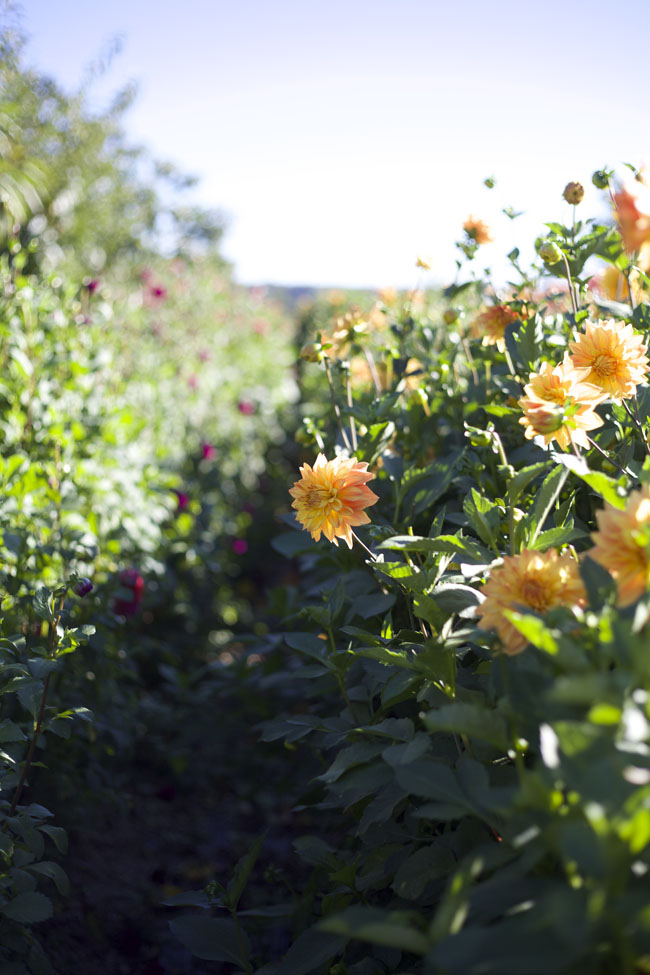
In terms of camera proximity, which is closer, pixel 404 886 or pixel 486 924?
pixel 486 924

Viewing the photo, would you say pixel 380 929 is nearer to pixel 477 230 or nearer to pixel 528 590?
pixel 528 590

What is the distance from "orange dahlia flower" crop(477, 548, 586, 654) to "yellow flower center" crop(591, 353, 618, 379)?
1.30ft

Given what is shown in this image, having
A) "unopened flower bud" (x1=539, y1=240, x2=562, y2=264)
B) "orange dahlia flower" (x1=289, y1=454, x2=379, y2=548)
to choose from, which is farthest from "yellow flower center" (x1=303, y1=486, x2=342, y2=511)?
"unopened flower bud" (x1=539, y1=240, x2=562, y2=264)

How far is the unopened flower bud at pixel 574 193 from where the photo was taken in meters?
1.38

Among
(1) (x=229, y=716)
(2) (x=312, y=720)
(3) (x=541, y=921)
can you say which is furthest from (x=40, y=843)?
(1) (x=229, y=716)

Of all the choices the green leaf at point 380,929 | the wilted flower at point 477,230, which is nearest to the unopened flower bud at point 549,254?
the wilted flower at point 477,230

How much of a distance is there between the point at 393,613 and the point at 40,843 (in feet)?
2.44

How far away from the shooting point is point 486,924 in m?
0.76

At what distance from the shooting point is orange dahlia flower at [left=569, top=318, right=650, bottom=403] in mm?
1124

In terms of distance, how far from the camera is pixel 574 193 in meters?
1.39

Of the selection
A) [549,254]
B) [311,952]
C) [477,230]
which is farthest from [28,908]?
[477,230]

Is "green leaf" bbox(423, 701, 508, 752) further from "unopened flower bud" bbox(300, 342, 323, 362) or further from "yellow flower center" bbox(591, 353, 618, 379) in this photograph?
"unopened flower bud" bbox(300, 342, 323, 362)

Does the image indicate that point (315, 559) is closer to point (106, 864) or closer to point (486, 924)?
point (106, 864)

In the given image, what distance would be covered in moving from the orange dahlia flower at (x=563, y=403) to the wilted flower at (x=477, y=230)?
0.77 metres
